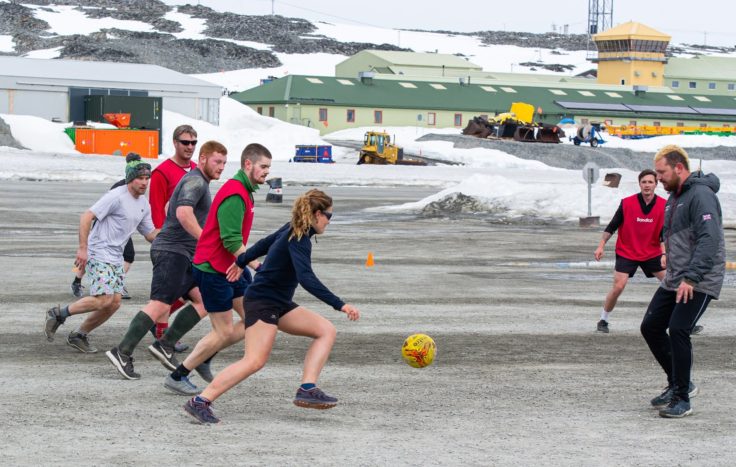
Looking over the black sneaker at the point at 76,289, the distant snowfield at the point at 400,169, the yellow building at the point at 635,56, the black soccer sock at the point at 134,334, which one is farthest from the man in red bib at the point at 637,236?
the yellow building at the point at 635,56

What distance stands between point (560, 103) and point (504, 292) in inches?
3865

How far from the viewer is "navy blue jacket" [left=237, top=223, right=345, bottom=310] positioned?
768 cm

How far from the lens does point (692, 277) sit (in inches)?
332

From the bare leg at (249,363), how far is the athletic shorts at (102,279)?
289 centimetres

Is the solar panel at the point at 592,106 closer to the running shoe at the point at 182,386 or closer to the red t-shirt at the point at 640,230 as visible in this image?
the red t-shirt at the point at 640,230

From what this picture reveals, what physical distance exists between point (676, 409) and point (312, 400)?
8.49 ft

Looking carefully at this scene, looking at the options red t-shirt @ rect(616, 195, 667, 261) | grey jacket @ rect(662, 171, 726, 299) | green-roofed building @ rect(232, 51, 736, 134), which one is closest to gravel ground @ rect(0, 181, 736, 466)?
red t-shirt @ rect(616, 195, 667, 261)

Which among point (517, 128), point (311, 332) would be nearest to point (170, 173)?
point (311, 332)

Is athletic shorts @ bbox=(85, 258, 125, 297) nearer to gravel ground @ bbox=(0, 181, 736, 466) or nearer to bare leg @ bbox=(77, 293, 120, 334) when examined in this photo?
bare leg @ bbox=(77, 293, 120, 334)

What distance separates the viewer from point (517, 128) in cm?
8338

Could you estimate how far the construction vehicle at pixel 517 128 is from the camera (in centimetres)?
8306

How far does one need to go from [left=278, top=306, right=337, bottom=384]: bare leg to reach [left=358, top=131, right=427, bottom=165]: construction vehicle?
6015cm

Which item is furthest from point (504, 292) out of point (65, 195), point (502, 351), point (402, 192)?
point (402, 192)

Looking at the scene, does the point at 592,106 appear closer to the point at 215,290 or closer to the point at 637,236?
the point at 637,236
